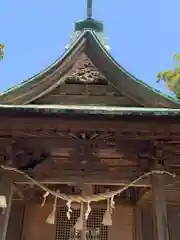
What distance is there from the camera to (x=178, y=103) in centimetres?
607

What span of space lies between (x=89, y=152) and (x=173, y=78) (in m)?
9.88

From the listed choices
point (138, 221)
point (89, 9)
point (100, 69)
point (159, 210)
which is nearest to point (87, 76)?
point (100, 69)

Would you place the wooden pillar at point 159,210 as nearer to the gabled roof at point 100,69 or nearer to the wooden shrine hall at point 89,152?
the wooden shrine hall at point 89,152

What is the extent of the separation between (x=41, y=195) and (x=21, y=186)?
2.37 ft

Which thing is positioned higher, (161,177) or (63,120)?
(63,120)

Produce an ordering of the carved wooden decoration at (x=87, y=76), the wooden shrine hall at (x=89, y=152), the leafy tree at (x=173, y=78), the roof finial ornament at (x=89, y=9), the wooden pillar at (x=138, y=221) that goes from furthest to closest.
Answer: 1. the leafy tree at (x=173, y=78)
2. the roof finial ornament at (x=89, y=9)
3. the carved wooden decoration at (x=87, y=76)
4. the wooden pillar at (x=138, y=221)
5. the wooden shrine hall at (x=89, y=152)

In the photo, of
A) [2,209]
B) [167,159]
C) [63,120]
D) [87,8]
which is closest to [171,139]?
[167,159]

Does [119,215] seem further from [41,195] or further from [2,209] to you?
[2,209]

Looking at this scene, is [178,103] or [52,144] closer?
[52,144]

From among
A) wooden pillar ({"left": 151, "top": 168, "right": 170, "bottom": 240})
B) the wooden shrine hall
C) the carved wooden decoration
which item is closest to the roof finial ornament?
the wooden shrine hall

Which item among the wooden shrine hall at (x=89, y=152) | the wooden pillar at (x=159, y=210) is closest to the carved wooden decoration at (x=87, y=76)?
the wooden shrine hall at (x=89, y=152)

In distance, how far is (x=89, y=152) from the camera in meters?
5.68

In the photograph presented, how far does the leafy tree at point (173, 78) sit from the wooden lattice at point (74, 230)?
8.54 m

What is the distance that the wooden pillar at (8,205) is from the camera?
4.83 m
